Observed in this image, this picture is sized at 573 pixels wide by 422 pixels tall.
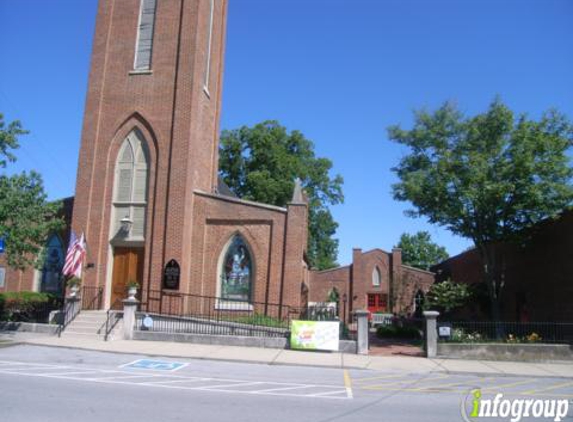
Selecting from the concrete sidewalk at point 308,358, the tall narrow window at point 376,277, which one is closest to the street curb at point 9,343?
the concrete sidewalk at point 308,358

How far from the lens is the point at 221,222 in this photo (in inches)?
797

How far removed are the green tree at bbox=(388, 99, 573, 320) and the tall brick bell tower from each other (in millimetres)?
8567

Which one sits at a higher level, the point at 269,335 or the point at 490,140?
the point at 490,140

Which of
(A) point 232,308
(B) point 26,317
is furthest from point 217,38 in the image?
(B) point 26,317

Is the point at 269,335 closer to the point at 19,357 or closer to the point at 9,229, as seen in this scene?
the point at 19,357

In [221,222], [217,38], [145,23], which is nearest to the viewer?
[221,222]

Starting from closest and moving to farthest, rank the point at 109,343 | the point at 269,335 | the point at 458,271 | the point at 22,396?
the point at 22,396
the point at 109,343
the point at 269,335
the point at 458,271

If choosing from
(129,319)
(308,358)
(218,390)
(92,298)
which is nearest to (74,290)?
(92,298)

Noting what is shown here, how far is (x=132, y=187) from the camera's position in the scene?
805 inches

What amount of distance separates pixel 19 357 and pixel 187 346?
15.2ft

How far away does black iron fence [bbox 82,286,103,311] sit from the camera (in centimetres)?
1923

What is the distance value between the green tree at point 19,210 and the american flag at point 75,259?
59.2 inches

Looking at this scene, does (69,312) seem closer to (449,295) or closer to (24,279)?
(24,279)

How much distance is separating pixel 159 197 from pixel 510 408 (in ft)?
48.4
